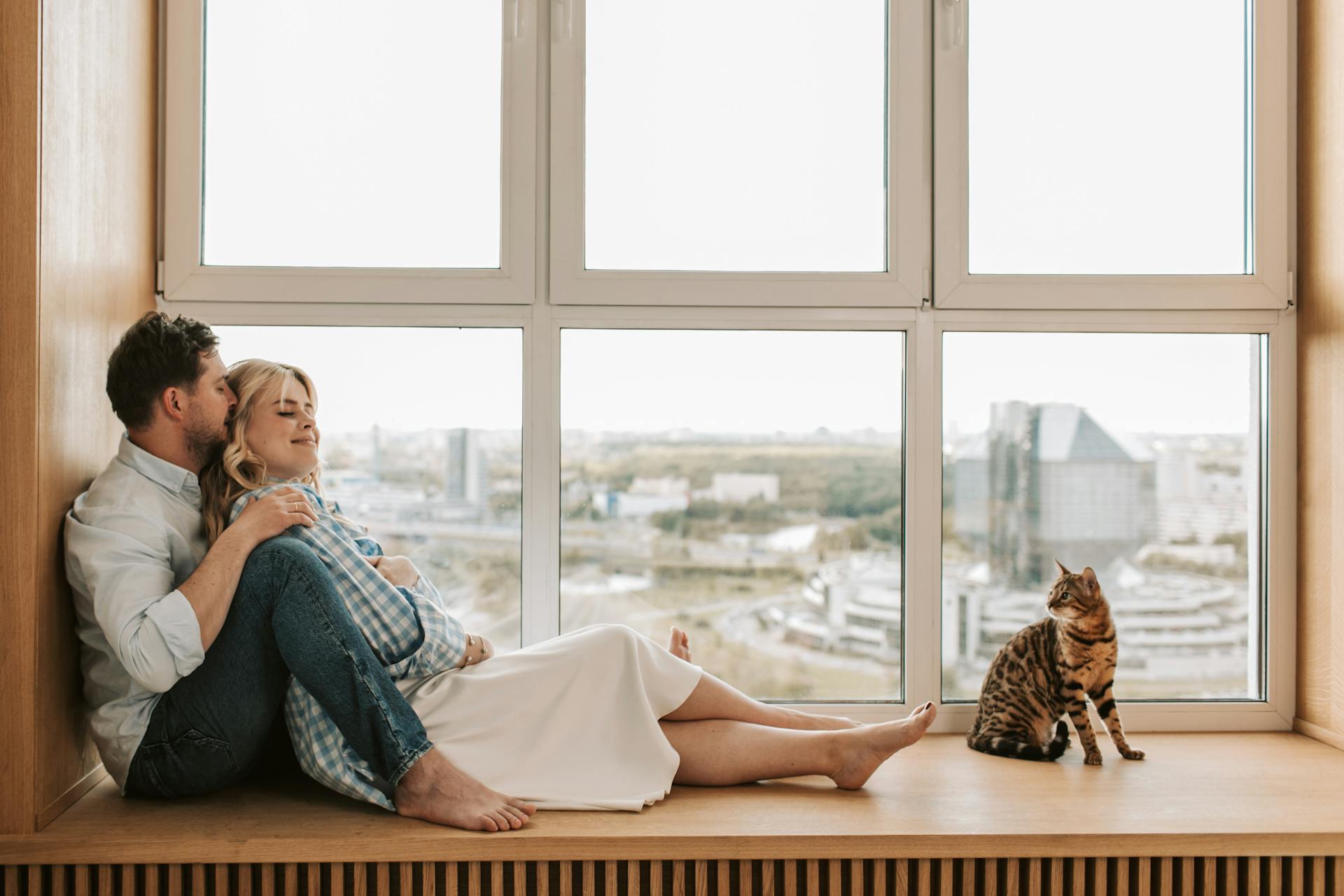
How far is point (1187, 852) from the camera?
5.41 ft

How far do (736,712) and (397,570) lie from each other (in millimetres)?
751

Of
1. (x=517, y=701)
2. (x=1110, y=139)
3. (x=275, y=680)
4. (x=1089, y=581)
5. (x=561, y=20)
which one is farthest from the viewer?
(x=1110, y=139)

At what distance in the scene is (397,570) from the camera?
194 cm

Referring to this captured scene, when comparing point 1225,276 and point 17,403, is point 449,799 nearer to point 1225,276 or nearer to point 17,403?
point 17,403

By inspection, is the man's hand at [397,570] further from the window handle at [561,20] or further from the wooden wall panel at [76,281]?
the window handle at [561,20]

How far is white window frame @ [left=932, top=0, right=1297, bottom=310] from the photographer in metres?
2.27

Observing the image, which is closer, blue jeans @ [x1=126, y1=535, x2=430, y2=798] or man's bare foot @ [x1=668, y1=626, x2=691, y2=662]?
blue jeans @ [x1=126, y1=535, x2=430, y2=798]

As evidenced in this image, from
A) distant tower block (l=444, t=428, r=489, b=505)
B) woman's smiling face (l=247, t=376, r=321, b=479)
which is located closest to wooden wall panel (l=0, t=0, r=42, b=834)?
woman's smiling face (l=247, t=376, r=321, b=479)

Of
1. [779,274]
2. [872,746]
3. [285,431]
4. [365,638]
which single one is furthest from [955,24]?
[365,638]

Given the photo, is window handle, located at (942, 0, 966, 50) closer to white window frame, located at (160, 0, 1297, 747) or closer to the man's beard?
white window frame, located at (160, 0, 1297, 747)

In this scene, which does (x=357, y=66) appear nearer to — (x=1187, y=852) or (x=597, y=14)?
(x=597, y=14)

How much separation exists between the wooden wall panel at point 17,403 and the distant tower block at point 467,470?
0.87 meters

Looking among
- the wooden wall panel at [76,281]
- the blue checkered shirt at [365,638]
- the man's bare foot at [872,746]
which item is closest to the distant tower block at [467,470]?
the blue checkered shirt at [365,638]

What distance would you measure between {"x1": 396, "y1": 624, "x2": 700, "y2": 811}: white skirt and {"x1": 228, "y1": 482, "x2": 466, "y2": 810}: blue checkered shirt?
0.06m
